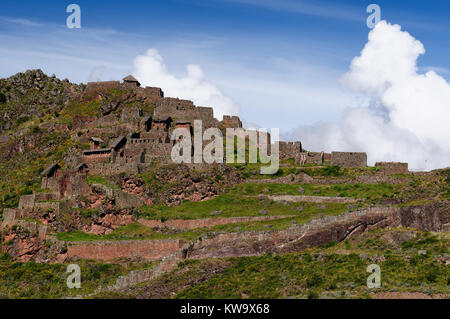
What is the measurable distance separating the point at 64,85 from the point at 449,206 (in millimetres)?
69337

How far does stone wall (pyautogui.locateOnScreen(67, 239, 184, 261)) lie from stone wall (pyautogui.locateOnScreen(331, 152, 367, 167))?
87.0 feet

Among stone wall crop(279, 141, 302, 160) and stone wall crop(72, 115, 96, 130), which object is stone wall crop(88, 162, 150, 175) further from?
stone wall crop(279, 141, 302, 160)

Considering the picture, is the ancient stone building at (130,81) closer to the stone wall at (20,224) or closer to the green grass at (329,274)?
the stone wall at (20,224)

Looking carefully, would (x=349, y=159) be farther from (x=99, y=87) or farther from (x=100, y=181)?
(x=99, y=87)

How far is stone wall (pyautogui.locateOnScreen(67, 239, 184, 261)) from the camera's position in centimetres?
6356

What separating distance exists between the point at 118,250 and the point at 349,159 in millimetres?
29997

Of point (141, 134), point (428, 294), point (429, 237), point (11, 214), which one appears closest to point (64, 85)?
point (141, 134)

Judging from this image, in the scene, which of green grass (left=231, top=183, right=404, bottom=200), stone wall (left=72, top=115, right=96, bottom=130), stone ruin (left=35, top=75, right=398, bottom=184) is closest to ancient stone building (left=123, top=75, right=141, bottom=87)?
stone ruin (left=35, top=75, right=398, bottom=184)

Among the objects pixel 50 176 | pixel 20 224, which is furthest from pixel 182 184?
pixel 20 224

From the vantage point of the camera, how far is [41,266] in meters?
64.0

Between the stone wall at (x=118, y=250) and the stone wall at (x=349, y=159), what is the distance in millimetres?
26516

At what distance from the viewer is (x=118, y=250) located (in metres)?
64.5
